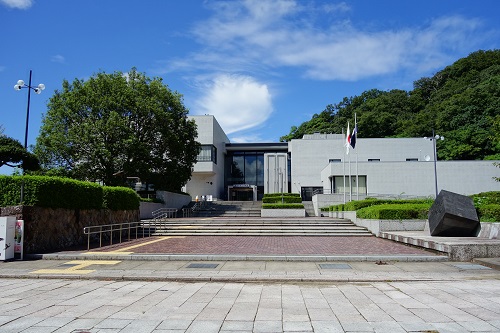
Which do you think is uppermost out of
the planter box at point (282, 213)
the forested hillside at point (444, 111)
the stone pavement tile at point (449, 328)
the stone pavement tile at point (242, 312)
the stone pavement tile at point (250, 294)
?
the forested hillside at point (444, 111)

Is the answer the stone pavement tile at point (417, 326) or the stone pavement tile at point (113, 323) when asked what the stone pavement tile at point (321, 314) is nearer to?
the stone pavement tile at point (417, 326)

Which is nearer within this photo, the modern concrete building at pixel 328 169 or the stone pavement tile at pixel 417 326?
the stone pavement tile at pixel 417 326

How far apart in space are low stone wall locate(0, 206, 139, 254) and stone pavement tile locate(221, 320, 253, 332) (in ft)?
35.0

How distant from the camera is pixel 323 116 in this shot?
8581 cm

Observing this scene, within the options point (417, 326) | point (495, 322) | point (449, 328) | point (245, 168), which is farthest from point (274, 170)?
point (449, 328)

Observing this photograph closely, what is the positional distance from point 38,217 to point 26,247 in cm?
114

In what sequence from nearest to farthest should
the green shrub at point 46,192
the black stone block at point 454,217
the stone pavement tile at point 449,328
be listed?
1. the stone pavement tile at point 449,328
2. the green shrub at point 46,192
3. the black stone block at point 454,217

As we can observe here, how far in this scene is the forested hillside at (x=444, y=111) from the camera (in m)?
55.1

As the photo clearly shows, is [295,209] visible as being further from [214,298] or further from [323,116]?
[323,116]

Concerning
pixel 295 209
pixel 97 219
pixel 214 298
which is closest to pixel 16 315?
pixel 214 298

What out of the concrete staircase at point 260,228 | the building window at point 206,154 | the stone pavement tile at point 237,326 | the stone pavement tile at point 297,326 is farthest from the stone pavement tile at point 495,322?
the building window at point 206,154

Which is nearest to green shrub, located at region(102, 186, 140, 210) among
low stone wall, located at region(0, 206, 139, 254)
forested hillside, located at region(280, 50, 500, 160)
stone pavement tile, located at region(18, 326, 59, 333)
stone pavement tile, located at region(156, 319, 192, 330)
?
low stone wall, located at region(0, 206, 139, 254)

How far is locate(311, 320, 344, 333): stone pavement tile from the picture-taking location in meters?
5.15

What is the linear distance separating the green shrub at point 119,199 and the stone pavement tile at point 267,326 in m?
14.8
